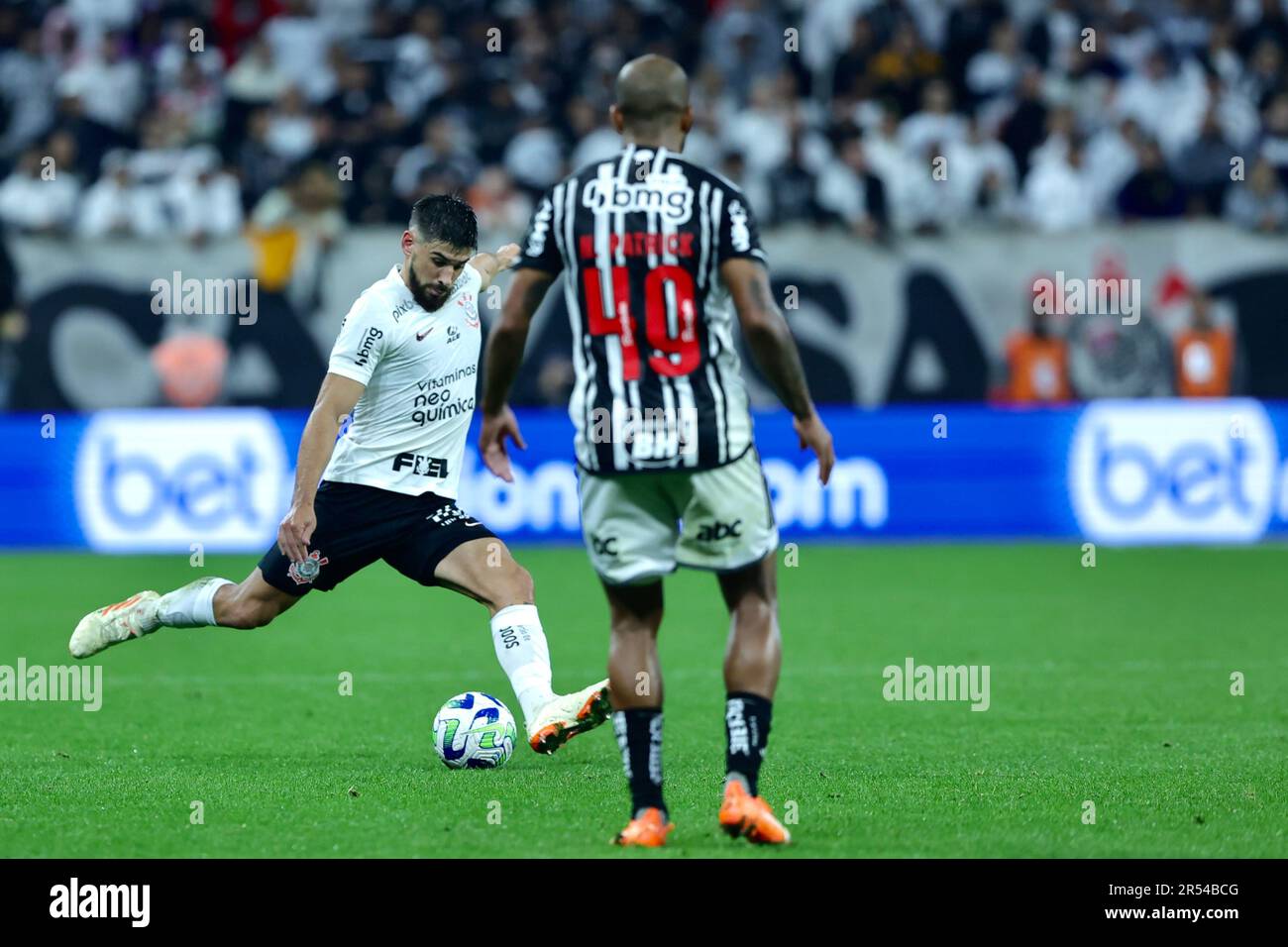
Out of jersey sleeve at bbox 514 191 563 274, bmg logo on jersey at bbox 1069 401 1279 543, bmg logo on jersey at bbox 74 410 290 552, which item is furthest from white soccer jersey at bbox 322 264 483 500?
bmg logo on jersey at bbox 1069 401 1279 543

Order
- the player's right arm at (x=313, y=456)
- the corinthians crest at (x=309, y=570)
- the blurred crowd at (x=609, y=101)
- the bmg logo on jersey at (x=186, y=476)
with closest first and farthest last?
the player's right arm at (x=313, y=456) < the corinthians crest at (x=309, y=570) < the bmg logo on jersey at (x=186, y=476) < the blurred crowd at (x=609, y=101)

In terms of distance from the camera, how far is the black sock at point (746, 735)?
5969 millimetres

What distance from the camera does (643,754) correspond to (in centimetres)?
603

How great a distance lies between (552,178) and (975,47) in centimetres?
499

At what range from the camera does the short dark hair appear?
762 cm

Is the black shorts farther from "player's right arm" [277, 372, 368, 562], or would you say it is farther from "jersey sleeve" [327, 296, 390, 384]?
"jersey sleeve" [327, 296, 390, 384]

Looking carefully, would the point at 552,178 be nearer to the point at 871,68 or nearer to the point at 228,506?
the point at 871,68

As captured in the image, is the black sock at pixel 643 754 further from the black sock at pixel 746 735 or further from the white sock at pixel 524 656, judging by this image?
the white sock at pixel 524 656

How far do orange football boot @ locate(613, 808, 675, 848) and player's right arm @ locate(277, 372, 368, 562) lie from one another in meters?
1.98

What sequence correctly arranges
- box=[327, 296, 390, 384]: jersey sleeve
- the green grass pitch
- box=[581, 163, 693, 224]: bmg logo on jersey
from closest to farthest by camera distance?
1. box=[581, 163, 693, 224]: bmg logo on jersey
2. the green grass pitch
3. box=[327, 296, 390, 384]: jersey sleeve

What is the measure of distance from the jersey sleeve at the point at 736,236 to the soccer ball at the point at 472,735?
2589 millimetres

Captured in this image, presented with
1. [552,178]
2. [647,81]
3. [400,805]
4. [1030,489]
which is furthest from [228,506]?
[647,81]

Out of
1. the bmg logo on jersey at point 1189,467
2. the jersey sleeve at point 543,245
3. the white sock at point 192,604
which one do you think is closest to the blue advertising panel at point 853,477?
the bmg logo on jersey at point 1189,467
